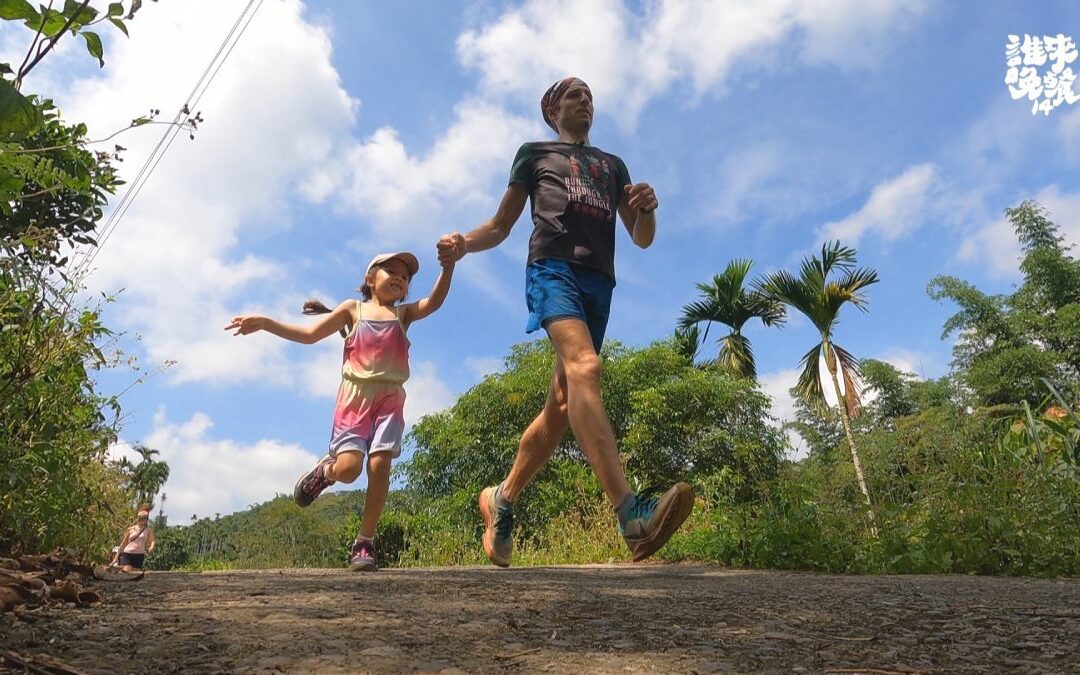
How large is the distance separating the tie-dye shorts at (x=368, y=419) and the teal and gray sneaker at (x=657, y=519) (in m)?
1.64

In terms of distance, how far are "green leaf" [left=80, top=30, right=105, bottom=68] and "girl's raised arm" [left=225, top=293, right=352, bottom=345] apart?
7.88 ft

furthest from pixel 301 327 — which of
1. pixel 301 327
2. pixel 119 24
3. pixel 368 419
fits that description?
pixel 119 24

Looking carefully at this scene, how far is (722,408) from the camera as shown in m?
15.2

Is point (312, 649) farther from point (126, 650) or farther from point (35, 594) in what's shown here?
point (35, 594)

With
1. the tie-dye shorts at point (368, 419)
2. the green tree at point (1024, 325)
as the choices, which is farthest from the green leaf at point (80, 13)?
the green tree at point (1024, 325)

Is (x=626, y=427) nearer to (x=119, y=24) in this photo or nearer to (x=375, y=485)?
(x=375, y=485)

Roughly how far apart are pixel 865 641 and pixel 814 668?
29 centimetres

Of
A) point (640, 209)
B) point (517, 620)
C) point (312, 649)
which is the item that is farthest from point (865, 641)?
point (640, 209)

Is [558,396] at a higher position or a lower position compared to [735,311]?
lower

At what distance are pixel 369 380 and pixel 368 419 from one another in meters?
0.20

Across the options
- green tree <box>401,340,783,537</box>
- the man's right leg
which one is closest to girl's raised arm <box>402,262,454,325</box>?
the man's right leg

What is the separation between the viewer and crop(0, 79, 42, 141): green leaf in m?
1.05

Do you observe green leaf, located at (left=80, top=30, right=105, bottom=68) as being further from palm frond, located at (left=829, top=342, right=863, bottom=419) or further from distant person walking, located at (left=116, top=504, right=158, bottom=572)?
palm frond, located at (left=829, top=342, right=863, bottom=419)

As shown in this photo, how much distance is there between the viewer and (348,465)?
3.61 m
